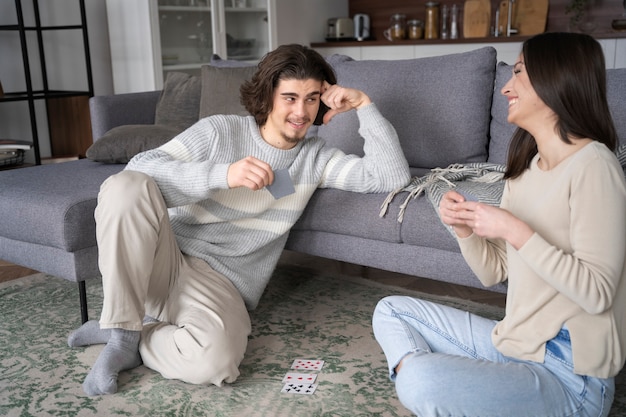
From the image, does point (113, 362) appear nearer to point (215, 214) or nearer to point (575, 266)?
point (215, 214)

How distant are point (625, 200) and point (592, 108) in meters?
0.18

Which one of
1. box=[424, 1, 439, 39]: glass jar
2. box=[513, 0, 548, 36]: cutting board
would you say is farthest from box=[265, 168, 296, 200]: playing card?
box=[424, 1, 439, 39]: glass jar

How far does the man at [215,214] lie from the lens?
1.82m

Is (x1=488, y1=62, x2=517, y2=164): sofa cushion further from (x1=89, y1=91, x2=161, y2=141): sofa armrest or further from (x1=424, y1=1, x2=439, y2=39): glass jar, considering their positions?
(x1=424, y1=1, x2=439, y2=39): glass jar

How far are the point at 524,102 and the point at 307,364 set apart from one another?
989 millimetres

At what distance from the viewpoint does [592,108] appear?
1280 mm

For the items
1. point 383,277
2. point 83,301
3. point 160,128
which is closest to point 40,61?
point 160,128

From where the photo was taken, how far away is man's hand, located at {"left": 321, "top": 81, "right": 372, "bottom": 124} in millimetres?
2086

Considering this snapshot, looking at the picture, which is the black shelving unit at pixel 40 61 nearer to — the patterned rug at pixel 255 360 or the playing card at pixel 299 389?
the patterned rug at pixel 255 360

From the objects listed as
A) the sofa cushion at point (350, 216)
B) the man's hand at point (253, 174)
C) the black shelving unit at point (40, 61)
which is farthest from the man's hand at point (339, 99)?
the black shelving unit at point (40, 61)

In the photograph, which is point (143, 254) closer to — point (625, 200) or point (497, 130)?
point (625, 200)

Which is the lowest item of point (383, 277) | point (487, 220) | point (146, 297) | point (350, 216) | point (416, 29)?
point (383, 277)

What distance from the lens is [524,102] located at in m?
1.33

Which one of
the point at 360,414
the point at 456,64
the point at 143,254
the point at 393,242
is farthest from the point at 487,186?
the point at 143,254
